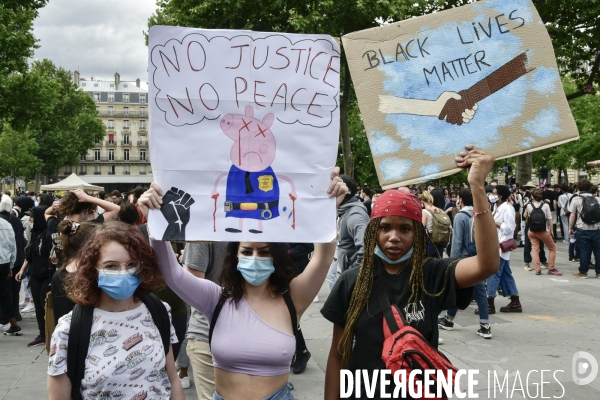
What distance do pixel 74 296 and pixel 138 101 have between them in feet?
378

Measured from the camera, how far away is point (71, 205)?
575 cm

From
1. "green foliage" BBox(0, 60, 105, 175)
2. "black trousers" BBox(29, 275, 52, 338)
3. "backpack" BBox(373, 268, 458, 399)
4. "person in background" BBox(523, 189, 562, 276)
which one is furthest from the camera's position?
"green foliage" BBox(0, 60, 105, 175)

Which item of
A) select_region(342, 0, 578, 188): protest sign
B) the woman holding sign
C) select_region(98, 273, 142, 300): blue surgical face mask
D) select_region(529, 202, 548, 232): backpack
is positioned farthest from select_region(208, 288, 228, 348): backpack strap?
select_region(529, 202, 548, 232): backpack

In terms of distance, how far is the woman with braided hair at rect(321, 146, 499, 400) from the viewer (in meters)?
2.53

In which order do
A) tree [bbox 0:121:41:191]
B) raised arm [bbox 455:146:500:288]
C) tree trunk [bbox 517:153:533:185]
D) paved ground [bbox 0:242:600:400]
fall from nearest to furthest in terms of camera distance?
raised arm [bbox 455:146:500:288] → paved ground [bbox 0:242:600:400] → tree trunk [bbox 517:153:533:185] → tree [bbox 0:121:41:191]

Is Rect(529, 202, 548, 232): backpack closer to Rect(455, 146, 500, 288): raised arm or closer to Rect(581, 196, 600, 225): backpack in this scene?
Rect(581, 196, 600, 225): backpack

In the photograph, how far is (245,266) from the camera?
2.80 metres

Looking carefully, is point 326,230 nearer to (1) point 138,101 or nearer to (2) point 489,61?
(2) point 489,61

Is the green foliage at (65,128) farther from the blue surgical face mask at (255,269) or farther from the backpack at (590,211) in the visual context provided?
the blue surgical face mask at (255,269)

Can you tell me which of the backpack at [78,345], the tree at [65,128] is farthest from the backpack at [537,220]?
the tree at [65,128]

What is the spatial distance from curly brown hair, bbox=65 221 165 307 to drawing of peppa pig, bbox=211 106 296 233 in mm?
418

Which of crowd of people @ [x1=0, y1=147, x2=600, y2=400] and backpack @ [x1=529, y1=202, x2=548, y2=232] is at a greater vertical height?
crowd of people @ [x1=0, y1=147, x2=600, y2=400]

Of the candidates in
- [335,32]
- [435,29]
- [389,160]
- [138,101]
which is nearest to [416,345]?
[389,160]

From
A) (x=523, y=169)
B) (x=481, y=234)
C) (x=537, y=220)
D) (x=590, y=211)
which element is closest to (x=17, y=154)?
Answer: (x=523, y=169)
